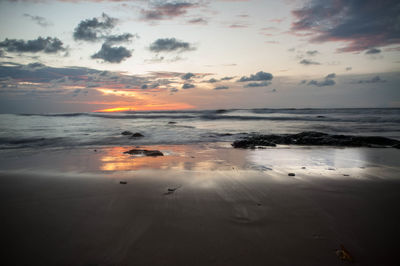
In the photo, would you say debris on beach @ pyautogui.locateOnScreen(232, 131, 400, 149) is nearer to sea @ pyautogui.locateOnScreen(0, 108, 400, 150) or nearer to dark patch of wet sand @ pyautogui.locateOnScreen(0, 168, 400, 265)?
sea @ pyautogui.locateOnScreen(0, 108, 400, 150)

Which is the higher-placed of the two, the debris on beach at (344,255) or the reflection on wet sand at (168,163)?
the debris on beach at (344,255)

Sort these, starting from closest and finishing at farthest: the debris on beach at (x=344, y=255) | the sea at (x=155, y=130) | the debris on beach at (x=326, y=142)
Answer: the debris on beach at (x=344, y=255) < the debris on beach at (x=326, y=142) < the sea at (x=155, y=130)

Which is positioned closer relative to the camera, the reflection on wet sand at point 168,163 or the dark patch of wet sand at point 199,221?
the dark patch of wet sand at point 199,221

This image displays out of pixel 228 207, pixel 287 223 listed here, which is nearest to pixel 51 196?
pixel 228 207

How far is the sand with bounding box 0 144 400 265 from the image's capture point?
223 cm

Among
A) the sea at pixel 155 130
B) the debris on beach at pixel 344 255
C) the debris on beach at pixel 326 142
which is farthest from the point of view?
the sea at pixel 155 130

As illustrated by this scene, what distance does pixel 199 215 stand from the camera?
304cm

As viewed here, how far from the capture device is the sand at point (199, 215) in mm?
2230

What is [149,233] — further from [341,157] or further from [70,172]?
[341,157]

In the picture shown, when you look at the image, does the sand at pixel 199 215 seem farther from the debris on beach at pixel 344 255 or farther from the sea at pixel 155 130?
the sea at pixel 155 130

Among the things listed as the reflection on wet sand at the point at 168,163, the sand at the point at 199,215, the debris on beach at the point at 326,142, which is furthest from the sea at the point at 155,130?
the sand at the point at 199,215

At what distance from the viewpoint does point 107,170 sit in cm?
538

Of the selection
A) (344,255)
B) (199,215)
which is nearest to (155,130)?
(199,215)

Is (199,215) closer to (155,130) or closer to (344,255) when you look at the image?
(344,255)
